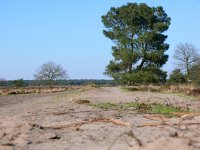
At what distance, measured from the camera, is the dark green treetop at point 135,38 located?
213ft

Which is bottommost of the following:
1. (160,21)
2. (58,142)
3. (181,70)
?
(58,142)

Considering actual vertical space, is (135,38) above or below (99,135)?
above

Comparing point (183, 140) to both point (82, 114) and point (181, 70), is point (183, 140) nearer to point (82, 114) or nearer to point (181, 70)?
point (82, 114)

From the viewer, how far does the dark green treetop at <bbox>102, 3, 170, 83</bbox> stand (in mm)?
64938

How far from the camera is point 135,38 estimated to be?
65.9 metres

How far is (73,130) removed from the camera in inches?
583

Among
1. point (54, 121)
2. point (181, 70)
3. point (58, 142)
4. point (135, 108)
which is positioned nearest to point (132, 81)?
point (181, 70)

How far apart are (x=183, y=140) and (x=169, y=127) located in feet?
13.2

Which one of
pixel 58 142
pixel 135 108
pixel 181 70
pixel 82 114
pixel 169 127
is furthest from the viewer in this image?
pixel 181 70

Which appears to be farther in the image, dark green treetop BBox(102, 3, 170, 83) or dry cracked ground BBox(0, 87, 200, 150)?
dark green treetop BBox(102, 3, 170, 83)

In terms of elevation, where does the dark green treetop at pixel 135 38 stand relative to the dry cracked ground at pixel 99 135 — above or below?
above

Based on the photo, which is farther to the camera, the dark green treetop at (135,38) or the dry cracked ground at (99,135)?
the dark green treetop at (135,38)

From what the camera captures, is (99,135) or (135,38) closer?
(99,135)

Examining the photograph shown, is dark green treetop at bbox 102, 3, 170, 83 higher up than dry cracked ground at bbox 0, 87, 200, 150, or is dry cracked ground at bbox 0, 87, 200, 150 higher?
dark green treetop at bbox 102, 3, 170, 83
